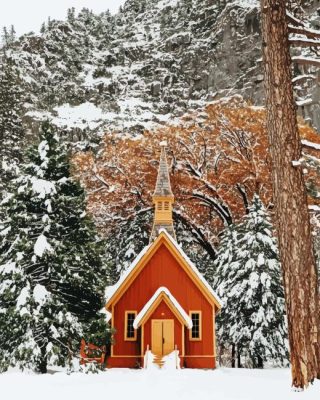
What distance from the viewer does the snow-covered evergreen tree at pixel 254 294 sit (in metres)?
24.0

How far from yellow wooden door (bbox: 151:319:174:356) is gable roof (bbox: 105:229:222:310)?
7.24 ft

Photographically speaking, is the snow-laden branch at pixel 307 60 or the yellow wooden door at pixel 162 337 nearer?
the snow-laden branch at pixel 307 60

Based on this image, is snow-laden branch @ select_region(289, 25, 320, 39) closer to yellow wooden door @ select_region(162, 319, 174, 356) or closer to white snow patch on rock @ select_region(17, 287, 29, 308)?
white snow patch on rock @ select_region(17, 287, 29, 308)

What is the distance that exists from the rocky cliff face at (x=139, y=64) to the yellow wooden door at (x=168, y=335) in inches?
1982

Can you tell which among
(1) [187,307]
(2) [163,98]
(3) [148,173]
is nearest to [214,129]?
(3) [148,173]

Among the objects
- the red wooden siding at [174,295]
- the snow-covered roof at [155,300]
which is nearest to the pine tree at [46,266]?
the snow-covered roof at [155,300]

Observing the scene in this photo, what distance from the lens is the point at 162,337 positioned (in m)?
23.9

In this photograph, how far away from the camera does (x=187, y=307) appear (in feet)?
81.7

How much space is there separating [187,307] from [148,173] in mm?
10724

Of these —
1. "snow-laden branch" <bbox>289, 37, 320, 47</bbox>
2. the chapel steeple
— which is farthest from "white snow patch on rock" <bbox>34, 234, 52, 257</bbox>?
the chapel steeple

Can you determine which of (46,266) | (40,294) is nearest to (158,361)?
(46,266)

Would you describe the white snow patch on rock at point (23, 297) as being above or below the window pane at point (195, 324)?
above

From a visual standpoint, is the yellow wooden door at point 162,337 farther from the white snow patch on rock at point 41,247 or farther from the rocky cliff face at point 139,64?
the rocky cliff face at point 139,64

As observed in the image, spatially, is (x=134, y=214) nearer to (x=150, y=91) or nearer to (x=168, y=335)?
(x=168, y=335)
